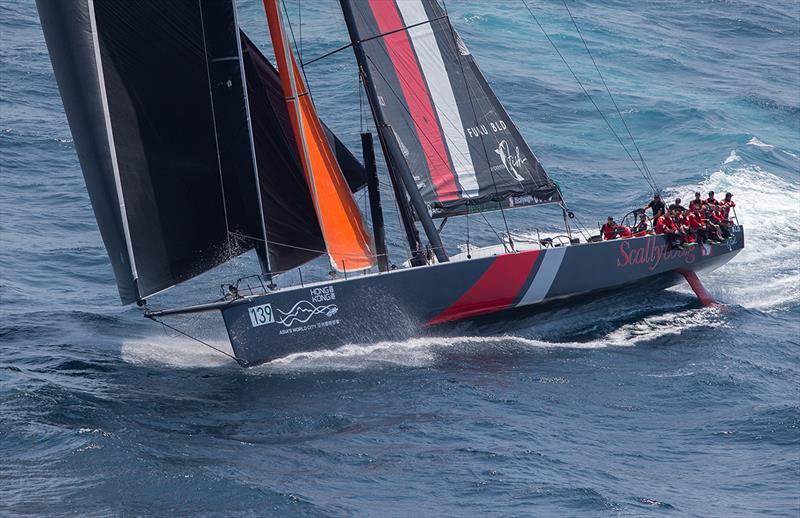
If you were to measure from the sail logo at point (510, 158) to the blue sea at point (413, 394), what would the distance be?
2.56m

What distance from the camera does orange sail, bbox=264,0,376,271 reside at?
647 inches

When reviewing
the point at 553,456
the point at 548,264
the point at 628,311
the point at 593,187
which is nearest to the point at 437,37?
the point at 548,264

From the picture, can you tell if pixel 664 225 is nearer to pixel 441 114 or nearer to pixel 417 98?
pixel 441 114

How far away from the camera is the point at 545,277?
18.9 meters

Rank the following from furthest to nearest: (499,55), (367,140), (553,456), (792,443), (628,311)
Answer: (499,55)
(628,311)
(367,140)
(792,443)
(553,456)

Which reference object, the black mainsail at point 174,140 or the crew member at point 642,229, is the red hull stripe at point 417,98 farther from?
the crew member at point 642,229

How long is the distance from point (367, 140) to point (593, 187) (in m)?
11.9

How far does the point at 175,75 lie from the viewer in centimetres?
1540

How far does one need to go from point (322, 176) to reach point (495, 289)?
3531 millimetres

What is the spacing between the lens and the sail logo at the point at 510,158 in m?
19.5

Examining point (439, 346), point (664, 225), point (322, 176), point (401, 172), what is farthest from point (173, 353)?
point (664, 225)

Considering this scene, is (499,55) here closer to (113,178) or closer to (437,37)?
(437,37)

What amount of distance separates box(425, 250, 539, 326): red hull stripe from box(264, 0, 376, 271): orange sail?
1642mm

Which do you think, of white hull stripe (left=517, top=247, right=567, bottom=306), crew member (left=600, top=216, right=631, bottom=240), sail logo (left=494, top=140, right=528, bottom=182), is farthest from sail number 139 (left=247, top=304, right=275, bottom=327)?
crew member (left=600, top=216, right=631, bottom=240)
